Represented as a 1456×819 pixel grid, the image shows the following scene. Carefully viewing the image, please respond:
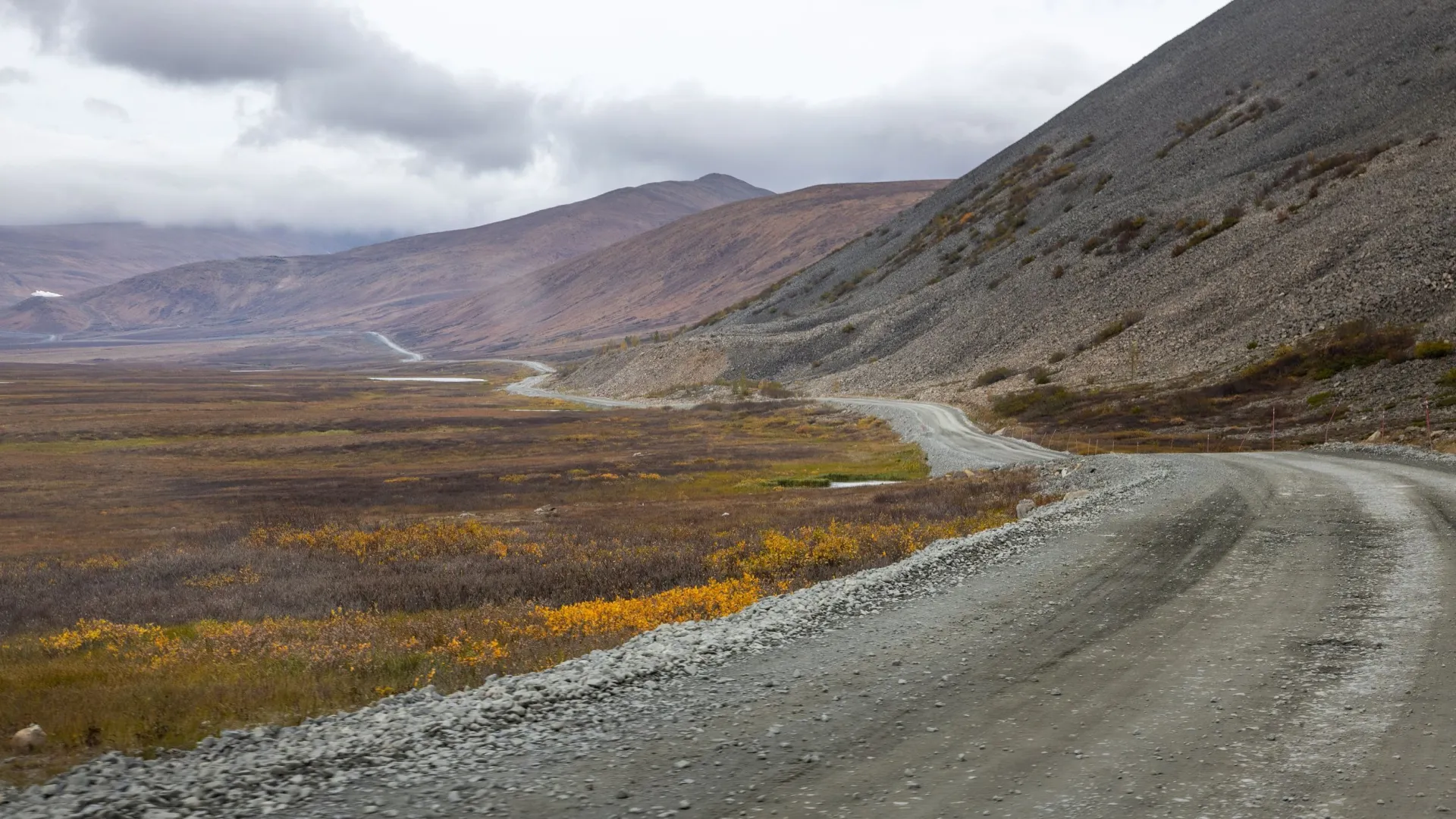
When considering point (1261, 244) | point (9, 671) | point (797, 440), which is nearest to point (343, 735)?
point (9, 671)

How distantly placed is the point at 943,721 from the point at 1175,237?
9837 centimetres

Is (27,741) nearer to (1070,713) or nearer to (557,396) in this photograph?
(1070,713)

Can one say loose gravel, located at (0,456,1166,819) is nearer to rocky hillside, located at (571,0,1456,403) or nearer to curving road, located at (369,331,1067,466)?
curving road, located at (369,331,1067,466)

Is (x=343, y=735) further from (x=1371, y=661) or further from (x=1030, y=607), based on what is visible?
(x=1371, y=661)

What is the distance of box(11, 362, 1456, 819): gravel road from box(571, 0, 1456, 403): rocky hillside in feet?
184

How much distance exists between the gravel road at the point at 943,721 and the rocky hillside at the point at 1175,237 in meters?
56.0

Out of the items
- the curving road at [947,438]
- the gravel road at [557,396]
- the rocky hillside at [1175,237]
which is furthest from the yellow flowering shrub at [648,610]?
the gravel road at [557,396]

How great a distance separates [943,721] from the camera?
28.1ft

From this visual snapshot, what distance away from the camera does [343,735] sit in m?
8.41

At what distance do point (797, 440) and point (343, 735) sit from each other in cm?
6409

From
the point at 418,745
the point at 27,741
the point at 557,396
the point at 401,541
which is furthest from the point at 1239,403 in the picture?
the point at 557,396

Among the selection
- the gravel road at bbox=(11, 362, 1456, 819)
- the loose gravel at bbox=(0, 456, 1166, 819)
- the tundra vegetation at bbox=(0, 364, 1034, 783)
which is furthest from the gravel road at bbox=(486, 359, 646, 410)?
the loose gravel at bbox=(0, 456, 1166, 819)

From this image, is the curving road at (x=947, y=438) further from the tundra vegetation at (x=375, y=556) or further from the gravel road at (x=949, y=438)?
the tundra vegetation at (x=375, y=556)

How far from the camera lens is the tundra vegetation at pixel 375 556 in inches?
419
